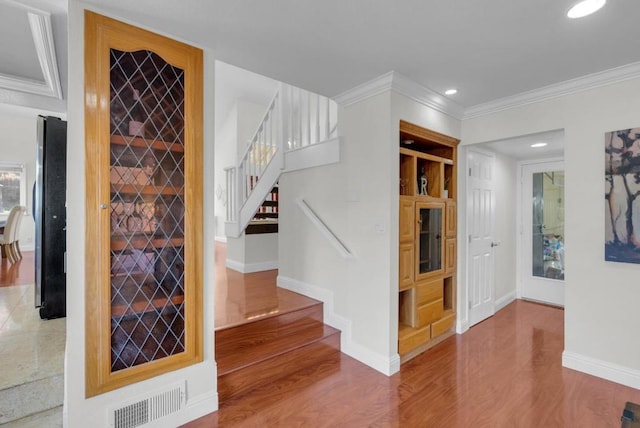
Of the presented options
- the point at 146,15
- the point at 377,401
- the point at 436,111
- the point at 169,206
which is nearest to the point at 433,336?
the point at 377,401

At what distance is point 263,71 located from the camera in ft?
8.22

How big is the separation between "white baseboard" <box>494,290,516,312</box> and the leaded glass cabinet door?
404 centimetres

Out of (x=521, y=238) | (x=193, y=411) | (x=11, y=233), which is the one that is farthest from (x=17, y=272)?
(x=521, y=238)

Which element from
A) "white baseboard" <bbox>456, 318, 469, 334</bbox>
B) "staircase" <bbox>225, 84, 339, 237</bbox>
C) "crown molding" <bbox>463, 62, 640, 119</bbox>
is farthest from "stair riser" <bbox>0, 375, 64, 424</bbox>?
"crown molding" <bbox>463, 62, 640, 119</bbox>

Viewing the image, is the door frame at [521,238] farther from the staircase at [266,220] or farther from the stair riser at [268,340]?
the staircase at [266,220]

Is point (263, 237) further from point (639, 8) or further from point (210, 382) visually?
point (639, 8)

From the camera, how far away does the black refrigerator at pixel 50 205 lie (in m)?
2.57

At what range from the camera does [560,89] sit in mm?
2770

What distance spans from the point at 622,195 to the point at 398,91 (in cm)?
199

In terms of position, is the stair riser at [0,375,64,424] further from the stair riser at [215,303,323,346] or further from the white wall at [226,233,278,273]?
the white wall at [226,233,278,273]

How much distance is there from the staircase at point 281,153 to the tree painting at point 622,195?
91.1 inches

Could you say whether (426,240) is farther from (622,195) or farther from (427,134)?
(622,195)

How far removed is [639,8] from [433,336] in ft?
9.35

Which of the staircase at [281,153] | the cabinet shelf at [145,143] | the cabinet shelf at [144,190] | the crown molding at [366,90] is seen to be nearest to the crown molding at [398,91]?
the crown molding at [366,90]
